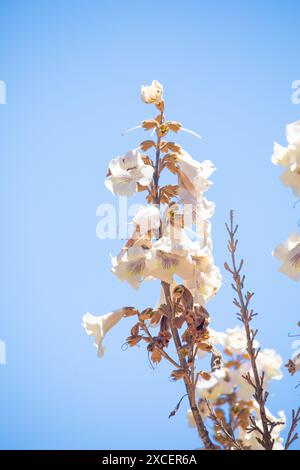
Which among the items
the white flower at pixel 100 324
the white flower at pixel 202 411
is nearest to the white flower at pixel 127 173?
the white flower at pixel 100 324

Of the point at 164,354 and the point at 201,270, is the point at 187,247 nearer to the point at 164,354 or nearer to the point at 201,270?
the point at 201,270

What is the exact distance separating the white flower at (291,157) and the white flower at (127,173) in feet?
3.55

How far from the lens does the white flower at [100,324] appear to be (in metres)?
4.32

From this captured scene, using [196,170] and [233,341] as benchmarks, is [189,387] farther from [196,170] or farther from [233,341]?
[233,341]

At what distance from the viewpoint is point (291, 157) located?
12.3 feet

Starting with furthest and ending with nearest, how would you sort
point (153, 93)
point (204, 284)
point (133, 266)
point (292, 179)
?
point (153, 93) → point (204, 284) → point (133, 266) → point (292, 179)

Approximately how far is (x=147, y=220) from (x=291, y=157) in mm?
1213

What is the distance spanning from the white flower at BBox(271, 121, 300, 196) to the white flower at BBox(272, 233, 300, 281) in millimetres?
361

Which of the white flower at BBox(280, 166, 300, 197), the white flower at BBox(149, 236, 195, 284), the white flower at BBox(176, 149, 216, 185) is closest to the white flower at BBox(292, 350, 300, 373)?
the white flower at BBox(149, 236, 195, 284)

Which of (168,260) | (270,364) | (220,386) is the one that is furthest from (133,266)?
(270,364)

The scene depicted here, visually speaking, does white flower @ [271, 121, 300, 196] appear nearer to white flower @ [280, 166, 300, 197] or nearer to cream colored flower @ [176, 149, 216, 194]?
white flower @ [280, 166, 300, 197]

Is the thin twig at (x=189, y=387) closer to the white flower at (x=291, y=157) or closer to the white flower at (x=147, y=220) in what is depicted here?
the white flower at (x=147, y=220)

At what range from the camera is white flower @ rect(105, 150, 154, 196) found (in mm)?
4277
